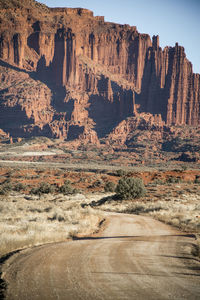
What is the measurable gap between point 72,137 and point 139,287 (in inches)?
5821

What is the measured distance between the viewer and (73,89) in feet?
594

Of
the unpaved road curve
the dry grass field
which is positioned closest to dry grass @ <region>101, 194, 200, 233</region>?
the dry grass field

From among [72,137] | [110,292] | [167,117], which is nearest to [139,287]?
[110,292]

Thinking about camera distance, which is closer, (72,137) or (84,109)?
(72,137)

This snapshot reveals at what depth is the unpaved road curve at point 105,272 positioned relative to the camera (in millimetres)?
5605

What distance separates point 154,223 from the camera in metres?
16.8

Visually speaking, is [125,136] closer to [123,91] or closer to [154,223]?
[123,91]

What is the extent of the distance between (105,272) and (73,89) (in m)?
179

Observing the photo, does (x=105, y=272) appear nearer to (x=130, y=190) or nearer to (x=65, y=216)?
(x=65, y=216)

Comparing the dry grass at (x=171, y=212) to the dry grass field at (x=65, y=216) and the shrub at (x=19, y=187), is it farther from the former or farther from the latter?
the shrub at (x=19, y=187)

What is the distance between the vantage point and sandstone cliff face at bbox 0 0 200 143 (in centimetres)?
16325

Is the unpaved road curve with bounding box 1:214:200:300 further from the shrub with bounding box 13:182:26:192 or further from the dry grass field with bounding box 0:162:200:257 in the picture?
the shrub with bounding box 13:182:26:192

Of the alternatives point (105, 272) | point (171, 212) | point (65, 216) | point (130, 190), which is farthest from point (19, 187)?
point (105, 272)

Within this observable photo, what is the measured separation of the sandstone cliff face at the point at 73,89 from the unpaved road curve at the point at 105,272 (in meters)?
140
